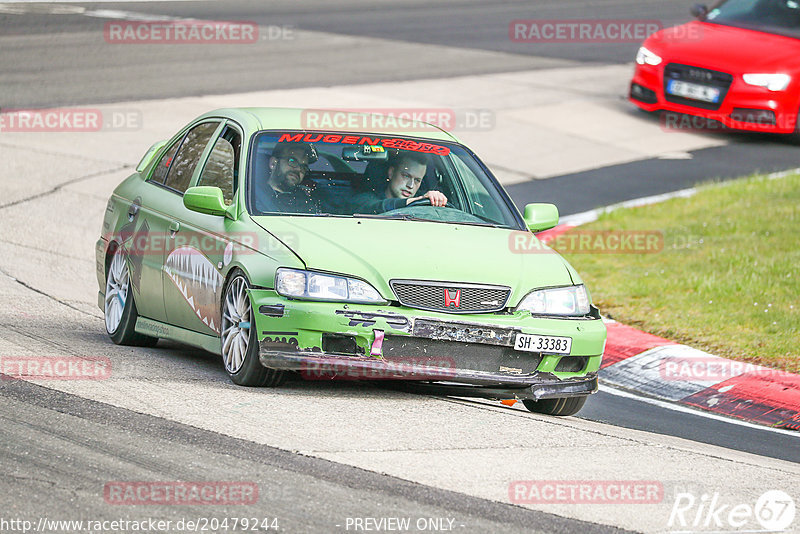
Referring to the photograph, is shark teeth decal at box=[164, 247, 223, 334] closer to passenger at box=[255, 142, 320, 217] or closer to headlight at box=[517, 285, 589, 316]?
passenger at box=[255, 142, 320, 217]

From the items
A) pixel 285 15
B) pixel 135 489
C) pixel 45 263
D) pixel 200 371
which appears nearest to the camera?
pixel 135 489

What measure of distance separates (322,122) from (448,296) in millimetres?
1850

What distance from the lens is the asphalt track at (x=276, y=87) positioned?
5.41 meters

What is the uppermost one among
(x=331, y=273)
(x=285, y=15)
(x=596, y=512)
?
(x=331, y=273)

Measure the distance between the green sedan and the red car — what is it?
33.3ft

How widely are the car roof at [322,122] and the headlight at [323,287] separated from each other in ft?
4.85

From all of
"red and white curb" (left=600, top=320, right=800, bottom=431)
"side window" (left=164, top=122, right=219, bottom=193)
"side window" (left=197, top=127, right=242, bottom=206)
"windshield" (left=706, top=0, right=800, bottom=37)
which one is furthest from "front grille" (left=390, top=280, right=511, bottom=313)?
"windshield" (left=706, top=0, right=800, bottom=37)

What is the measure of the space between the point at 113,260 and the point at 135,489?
3909 mm

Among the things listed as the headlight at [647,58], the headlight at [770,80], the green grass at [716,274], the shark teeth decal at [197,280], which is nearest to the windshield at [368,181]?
the shark teeth decal at [197,280]

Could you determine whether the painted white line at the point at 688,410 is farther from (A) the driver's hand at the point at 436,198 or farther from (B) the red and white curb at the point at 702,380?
(A) the driver's hand at the point at 436,198

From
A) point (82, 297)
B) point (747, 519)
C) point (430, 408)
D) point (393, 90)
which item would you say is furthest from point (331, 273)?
point (393, 90)

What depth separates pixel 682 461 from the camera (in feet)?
21.4

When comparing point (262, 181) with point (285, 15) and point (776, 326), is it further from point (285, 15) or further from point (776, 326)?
point (285, 15)

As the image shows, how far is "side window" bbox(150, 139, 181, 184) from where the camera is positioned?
29.0 ft
